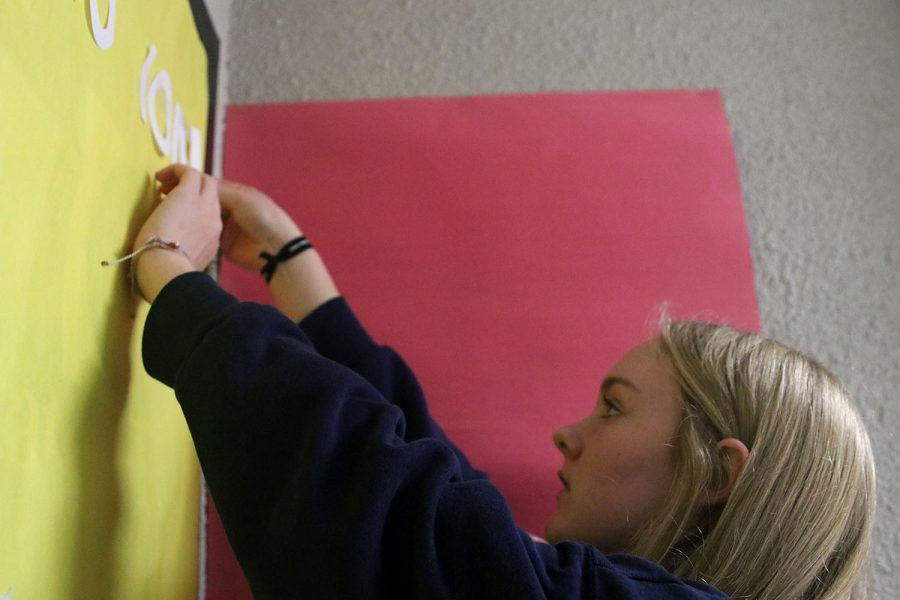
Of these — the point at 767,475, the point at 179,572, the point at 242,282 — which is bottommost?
the point at 179,572

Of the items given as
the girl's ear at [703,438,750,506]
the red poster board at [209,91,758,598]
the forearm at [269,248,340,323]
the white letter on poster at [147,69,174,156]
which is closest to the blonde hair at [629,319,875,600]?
the girl's ear at [703,438,750,506]

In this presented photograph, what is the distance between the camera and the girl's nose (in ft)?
2.29

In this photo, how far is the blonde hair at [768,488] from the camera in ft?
1.94

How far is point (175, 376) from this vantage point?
0.53m

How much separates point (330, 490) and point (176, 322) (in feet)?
0.52

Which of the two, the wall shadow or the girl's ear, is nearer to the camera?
the wall shadow

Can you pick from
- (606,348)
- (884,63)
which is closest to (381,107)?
(606,348)

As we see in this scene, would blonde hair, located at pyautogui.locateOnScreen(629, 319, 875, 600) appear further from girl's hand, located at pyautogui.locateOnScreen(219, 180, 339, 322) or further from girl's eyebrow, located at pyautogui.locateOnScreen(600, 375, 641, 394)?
girl's hand, located at pyautogui.locateOnScreen(219, 180, 339, 322)

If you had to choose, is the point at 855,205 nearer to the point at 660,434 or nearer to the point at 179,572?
the point at 660,434

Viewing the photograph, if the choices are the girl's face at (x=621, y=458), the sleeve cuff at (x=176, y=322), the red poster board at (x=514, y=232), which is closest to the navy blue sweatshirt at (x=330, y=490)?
the sleeve cuff at (x=176, y=322)

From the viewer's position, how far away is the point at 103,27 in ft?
1.70

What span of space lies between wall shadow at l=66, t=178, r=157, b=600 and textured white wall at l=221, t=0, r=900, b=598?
1.45 ft

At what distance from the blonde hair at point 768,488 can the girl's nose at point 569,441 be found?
0.09 m

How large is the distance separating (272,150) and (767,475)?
607 mm
